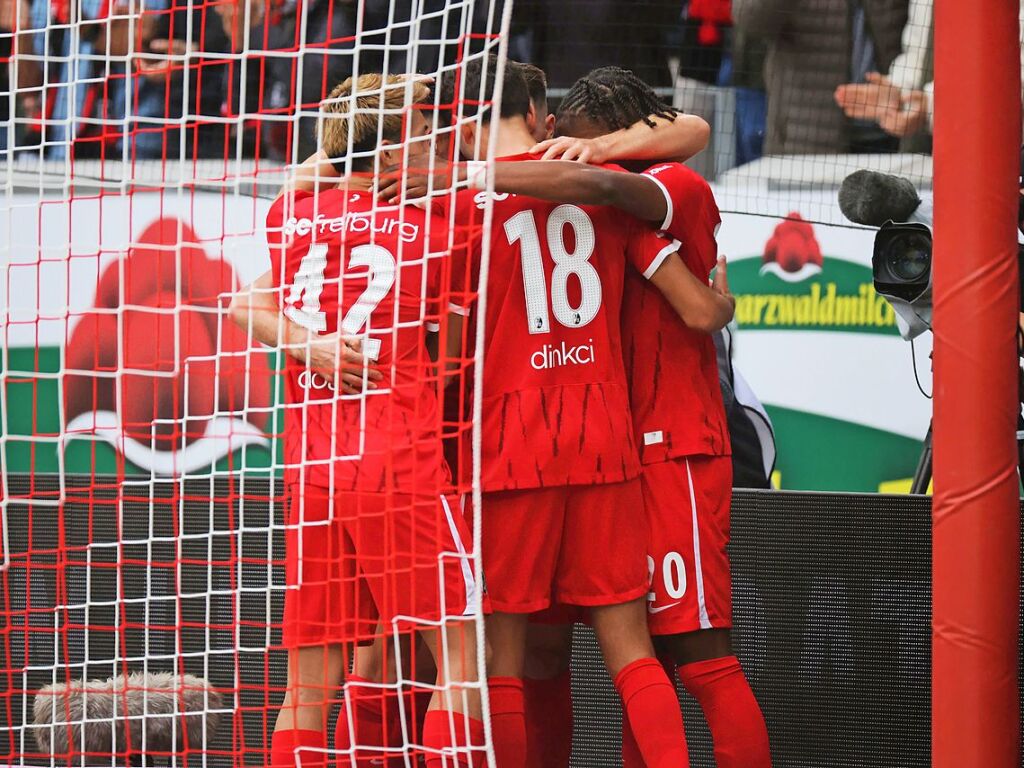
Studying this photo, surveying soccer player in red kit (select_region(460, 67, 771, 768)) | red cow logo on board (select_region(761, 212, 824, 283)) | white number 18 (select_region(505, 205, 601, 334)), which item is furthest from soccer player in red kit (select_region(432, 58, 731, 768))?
red cow logo on board (select_region(761, 212, 824, 283))

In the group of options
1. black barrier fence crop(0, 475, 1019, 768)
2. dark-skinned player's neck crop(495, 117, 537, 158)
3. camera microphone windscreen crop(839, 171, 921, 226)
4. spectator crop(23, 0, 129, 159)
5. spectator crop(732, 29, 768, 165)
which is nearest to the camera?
dark-skinned player's neck crop(495, 117, 537, 158)

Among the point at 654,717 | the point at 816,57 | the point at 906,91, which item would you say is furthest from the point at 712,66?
the point at 654,717

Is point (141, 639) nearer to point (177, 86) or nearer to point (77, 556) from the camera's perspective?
point (77, 556)

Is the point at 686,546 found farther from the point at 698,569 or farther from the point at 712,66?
the point at 712,66

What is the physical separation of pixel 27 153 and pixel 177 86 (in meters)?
0.70

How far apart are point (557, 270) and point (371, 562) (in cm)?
73

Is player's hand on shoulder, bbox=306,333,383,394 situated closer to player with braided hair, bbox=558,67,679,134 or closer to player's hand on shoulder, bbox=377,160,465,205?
player's hand on shoulder, bbox=377,160,465,205

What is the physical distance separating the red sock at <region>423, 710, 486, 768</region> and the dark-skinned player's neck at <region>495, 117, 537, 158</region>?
1187 millimetres

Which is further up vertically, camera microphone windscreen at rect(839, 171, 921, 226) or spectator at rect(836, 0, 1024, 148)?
spectator at rect(836, 0, 1024, 148)

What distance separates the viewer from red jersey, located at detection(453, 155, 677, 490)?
264 centimetres

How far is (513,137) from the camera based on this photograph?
108 inches

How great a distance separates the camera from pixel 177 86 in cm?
550

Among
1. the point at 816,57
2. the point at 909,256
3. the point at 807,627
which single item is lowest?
the point at 807,627

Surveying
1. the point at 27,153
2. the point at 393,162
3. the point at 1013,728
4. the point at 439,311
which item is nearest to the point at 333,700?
the point at 439,311
